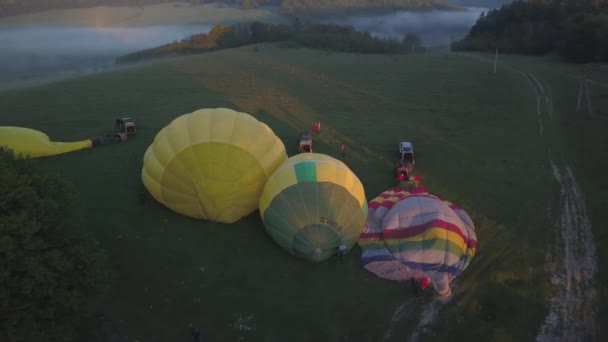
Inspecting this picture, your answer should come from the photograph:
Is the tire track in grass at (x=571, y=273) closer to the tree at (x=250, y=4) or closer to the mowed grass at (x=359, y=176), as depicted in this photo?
the mowed grass at (x=359, y=176)

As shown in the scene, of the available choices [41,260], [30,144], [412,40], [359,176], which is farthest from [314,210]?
[412,40]

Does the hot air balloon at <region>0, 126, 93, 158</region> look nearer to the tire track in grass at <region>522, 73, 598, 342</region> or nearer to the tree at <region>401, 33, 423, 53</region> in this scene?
the tire track in grass at <region>522, 73, 598, 342</region>

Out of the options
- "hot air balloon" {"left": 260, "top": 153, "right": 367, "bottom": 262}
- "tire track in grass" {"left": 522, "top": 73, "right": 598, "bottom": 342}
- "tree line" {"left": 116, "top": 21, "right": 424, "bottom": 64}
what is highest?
"tree line" {"left": 116, "top": 21, "right": 424, "bottom": 64}

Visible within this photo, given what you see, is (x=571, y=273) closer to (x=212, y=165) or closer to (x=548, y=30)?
(x=212, y=165)

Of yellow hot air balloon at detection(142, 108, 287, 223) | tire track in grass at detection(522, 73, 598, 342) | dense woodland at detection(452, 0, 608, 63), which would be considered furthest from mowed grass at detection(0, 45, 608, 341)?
dense woodland at detection(452, 0, 608, 63)

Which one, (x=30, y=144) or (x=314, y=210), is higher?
(x=30, y=144)

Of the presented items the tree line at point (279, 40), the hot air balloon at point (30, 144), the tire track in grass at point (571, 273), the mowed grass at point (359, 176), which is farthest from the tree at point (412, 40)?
the hot air balloon at point (30, 144)

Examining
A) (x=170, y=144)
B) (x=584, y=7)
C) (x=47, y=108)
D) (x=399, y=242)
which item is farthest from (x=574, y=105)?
(x=584, y=7)
